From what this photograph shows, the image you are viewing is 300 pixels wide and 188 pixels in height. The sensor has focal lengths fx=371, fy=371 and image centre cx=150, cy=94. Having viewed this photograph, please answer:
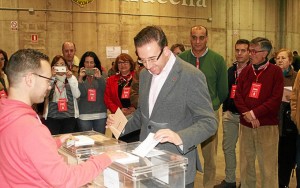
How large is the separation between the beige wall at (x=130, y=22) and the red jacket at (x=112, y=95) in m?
6.37

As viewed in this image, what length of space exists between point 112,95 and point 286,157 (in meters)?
2.41

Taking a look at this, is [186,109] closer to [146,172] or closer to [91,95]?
[146,172]

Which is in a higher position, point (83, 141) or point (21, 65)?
point (21, 65)

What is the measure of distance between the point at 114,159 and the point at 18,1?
32.5 feet

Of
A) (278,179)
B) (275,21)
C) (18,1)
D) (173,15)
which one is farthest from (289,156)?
(275,21)

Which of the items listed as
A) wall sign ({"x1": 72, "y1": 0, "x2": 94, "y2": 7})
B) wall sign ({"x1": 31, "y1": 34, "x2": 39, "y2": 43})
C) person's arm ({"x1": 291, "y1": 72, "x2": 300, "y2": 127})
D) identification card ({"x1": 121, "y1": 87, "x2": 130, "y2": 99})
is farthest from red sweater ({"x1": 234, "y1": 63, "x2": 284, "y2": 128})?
wall sign ({"x1": 72, "y1": 0, "x2": 94, "y2": 7})

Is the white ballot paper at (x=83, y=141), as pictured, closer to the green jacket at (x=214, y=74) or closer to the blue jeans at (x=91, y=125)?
the green jacket at (x=214, y=74)

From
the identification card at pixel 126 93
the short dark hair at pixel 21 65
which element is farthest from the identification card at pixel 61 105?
the short dark hair at pixel 21 65

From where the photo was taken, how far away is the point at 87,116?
5.30 meters

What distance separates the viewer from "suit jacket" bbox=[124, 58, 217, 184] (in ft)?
7.46

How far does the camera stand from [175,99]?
234cm

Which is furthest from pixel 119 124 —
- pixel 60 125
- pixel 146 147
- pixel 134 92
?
pixel 60 125

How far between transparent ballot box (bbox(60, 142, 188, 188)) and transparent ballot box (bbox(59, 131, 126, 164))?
173 millimetres

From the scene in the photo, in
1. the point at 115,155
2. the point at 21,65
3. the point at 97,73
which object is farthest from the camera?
the point at 97,73
